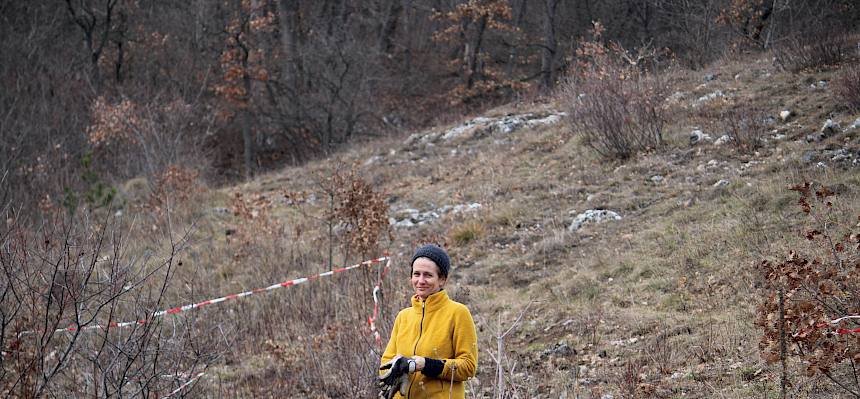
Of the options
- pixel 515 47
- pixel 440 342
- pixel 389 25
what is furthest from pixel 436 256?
pixel 389 25

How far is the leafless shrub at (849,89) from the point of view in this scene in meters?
9.70

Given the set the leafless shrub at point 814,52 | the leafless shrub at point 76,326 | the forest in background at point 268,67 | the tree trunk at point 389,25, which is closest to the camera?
the leafless shrub at point 76,326

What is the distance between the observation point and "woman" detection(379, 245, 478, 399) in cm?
361

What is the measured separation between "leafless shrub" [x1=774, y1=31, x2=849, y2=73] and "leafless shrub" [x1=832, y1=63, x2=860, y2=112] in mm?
2109

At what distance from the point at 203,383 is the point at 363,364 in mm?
2008

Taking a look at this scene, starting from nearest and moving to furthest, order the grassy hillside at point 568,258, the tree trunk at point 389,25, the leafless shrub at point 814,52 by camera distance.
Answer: the grassy hillside at point 568,258 < the leafless shrub at point 814,52 < the tree trunk at point 389,25

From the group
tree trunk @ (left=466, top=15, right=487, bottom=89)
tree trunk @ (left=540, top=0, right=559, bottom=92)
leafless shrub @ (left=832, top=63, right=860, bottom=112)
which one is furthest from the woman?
tree trunk @ (left=466, top=15, right=487, bottom=89)

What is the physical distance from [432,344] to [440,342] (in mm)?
39

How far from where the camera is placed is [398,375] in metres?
3.59

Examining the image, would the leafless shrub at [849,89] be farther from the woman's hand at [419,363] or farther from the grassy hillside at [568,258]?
the woman's hand at [419,363]

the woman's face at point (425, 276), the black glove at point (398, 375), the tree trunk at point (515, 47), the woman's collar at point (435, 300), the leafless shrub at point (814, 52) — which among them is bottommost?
the tree trunk at point (515, 47)

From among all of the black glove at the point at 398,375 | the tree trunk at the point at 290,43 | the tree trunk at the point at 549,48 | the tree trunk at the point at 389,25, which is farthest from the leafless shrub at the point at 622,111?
the tree trunk at the point at 389,25

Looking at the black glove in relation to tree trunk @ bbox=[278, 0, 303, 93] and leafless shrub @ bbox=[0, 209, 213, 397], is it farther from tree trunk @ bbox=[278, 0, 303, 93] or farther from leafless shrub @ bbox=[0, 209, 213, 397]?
tree trunk @ bbox=[278, 0, 303, 93]

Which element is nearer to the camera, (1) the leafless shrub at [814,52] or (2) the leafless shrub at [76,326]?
(2) the leafless shrub at [76,326]
